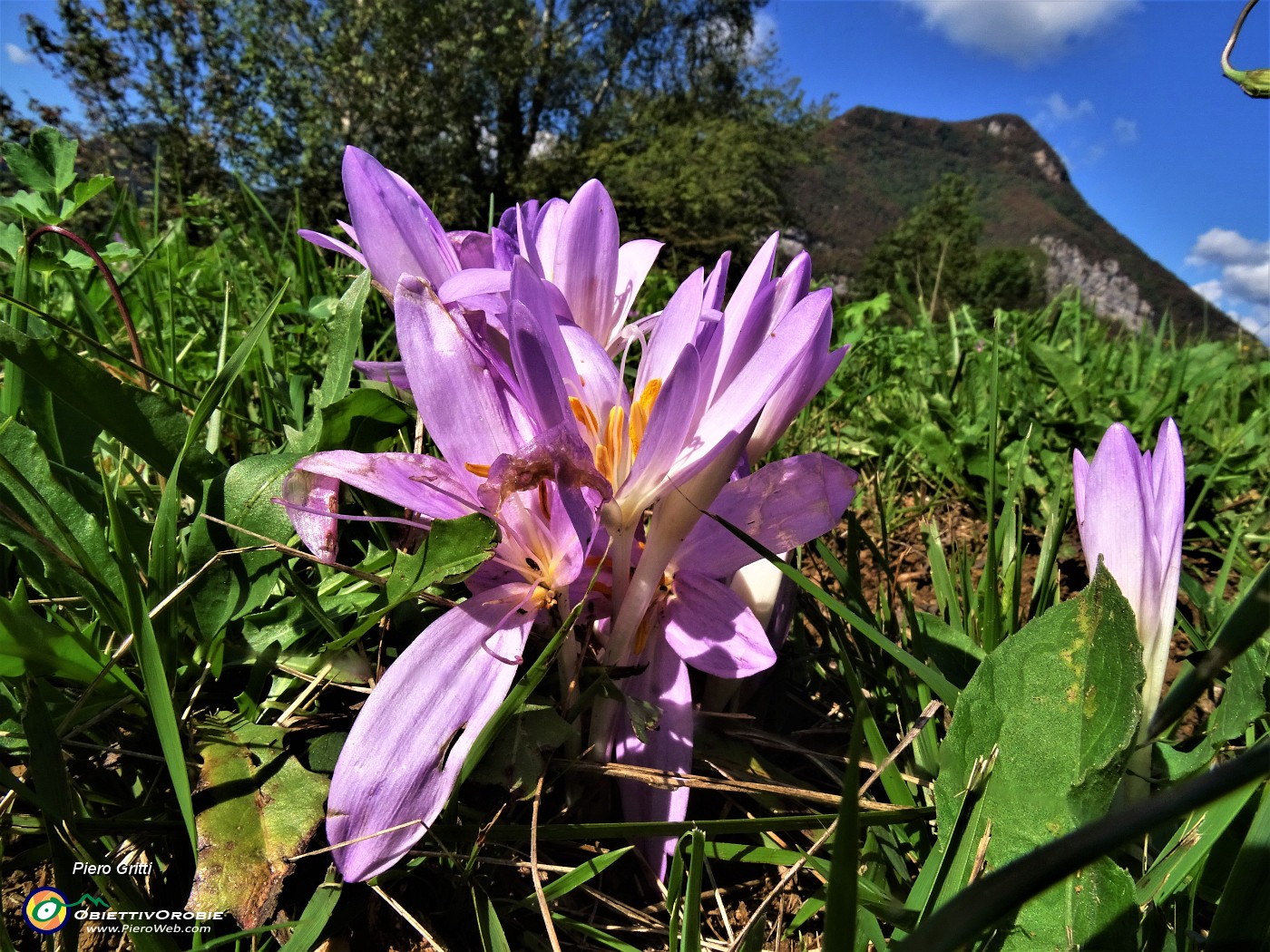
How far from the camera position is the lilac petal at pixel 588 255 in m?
0.89

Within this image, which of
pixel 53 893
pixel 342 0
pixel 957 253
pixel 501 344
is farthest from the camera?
pixel 957 253

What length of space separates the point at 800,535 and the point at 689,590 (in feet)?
0.45

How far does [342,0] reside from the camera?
26.2 metres

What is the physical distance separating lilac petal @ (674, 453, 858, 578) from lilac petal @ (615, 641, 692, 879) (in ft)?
0.55

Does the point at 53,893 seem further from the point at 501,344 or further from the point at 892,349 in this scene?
the point at 892,349

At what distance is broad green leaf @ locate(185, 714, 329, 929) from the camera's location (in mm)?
688

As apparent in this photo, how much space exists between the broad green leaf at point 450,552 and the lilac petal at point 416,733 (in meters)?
0.05

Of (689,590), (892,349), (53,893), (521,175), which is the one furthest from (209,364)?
(521,175)

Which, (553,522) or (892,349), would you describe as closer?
(553,522)

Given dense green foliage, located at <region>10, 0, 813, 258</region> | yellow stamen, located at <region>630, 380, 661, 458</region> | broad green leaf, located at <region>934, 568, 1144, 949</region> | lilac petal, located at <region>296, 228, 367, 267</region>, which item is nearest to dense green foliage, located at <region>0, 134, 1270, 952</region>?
broad green leaf, located at <region>934, 568, 1144, 949</region>

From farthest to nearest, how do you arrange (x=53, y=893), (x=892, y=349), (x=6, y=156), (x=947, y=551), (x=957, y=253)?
1. (x=957, y=253)
2. (x=892, y=349)
3. (x=947, y=551)
4. (x=6, y=156)
5. (x=53, y=893)

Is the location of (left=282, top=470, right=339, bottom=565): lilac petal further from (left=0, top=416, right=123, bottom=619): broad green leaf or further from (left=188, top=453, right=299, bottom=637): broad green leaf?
(left=0, top=416, right=123, bottom=619): broad green leaf

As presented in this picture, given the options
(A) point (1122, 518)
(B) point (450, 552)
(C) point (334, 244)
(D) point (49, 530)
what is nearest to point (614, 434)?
(B) point (450, 552)

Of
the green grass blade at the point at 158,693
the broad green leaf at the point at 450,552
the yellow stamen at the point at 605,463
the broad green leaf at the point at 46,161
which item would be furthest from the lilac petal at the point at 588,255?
the broad green leaf at the point at 46,161
